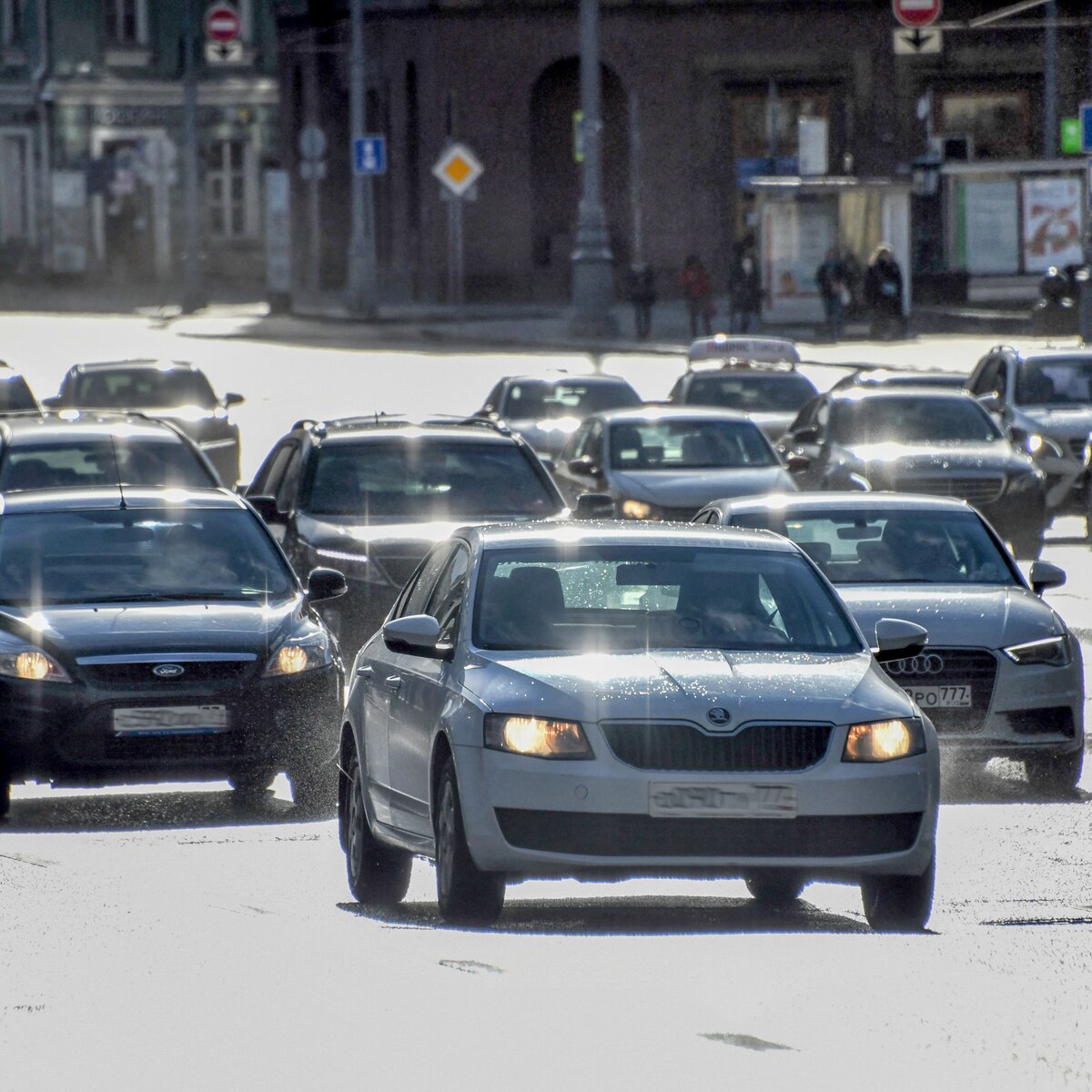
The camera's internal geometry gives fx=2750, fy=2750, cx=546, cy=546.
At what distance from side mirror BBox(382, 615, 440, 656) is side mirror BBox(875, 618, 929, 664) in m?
1.56

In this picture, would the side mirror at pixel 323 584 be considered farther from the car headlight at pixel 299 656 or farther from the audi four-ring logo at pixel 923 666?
the audi four-ring logo at pixel 923 666

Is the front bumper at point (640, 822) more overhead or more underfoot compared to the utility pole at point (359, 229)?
more underfoot

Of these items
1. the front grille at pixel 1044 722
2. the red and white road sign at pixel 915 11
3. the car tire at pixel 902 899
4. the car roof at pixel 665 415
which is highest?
the red and white road sign at pixel 915 11

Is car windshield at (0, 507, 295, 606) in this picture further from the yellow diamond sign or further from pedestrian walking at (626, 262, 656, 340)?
the yellow diamond sign

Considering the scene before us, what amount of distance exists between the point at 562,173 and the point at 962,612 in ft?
173

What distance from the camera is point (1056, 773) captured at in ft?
39.9

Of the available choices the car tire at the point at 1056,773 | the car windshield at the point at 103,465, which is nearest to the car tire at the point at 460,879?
the car tire at the point at 1056,773

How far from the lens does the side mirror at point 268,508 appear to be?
15414 millimetres

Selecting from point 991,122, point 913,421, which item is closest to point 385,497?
point 913,421

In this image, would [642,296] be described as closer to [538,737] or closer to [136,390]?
[136,390]

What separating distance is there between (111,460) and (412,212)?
160 feet

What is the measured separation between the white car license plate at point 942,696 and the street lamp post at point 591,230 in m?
34.1

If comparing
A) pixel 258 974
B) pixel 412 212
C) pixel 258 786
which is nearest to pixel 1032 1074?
pixel 258 974

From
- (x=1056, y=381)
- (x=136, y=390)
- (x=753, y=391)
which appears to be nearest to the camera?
(x=1056, y=381)
